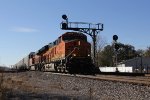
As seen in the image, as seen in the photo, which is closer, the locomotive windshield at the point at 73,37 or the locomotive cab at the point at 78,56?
the locomotive cab at the point at 78,56

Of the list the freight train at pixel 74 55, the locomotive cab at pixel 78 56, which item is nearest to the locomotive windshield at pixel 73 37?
the freight train at pixel 74 55

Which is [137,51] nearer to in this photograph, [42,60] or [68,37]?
[42,60]

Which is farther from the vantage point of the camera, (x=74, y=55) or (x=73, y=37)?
(x=73, y=37)

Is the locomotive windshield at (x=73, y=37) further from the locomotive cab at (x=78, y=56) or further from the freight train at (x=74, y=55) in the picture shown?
the locomotive cab at (x=78, y=56)

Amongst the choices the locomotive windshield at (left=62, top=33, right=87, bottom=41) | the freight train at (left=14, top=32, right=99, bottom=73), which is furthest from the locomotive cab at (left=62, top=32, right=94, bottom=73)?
the locomotive windshield at (left=62, top=33, right=87, bottom=41)

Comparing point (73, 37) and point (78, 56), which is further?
A: point (73, 37)

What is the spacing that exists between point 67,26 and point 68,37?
11.2 meters

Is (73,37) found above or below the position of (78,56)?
above

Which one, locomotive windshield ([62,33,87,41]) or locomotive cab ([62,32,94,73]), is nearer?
locomotive cab ([62,32,94,73])

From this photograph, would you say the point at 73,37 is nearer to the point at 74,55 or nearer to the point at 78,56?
the point at 74,55

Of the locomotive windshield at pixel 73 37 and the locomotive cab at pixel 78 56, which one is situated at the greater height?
the locomotive windshield at pixel 73 37

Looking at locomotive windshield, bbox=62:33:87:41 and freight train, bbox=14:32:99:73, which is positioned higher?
locomotive windshield, bbox=62:33:87:41

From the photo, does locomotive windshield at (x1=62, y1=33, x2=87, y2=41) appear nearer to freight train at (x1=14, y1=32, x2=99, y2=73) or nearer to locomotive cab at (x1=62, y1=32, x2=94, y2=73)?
freight train at (x1=14, y1=32, x2=99, y2=73)

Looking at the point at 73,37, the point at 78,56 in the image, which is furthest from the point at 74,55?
the point at 73,37
